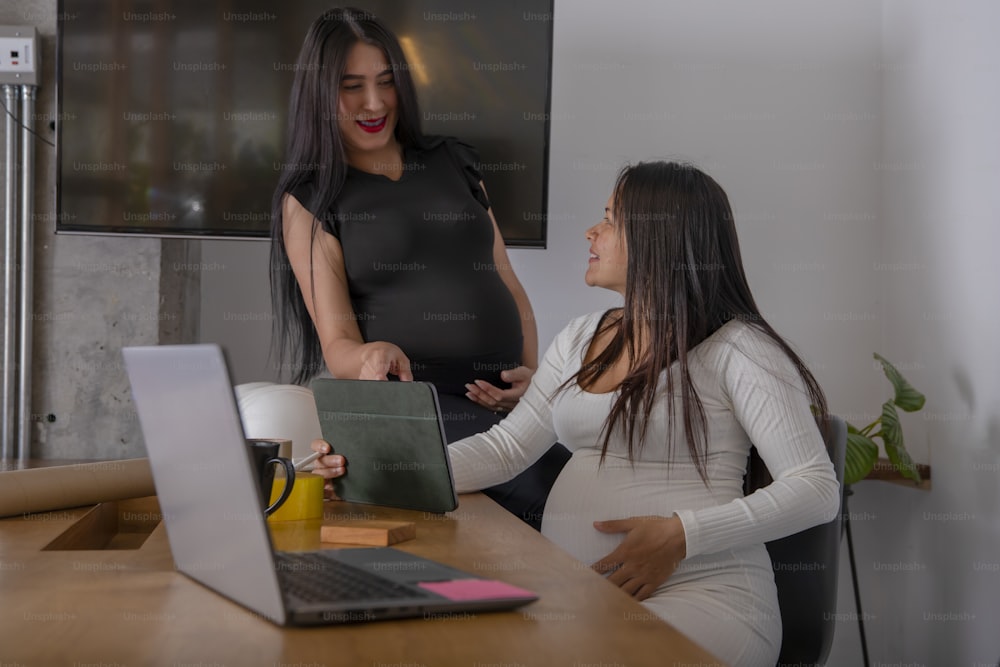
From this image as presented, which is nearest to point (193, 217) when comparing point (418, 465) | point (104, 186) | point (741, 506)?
point (104, 186)

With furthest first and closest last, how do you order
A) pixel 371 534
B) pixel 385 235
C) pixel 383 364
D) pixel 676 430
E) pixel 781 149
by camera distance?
pixel 781 149
pixel 385 235
pixel 383 364
pixel 676 430
pixel 371 534

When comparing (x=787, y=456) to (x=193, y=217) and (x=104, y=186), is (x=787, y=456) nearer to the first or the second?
(x=193, y=217)

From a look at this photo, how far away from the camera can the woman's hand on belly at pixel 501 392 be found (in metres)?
2.14

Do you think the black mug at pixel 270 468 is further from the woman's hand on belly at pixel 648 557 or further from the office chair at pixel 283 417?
the woman's hand on belly at pixel 648 557

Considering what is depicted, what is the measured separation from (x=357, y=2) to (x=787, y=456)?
192cm

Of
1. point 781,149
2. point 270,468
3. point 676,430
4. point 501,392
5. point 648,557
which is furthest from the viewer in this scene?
point 781,149

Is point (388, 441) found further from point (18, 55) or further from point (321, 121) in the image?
point (18, 55)

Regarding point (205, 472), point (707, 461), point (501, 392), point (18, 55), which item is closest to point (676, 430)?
point (707, 461)

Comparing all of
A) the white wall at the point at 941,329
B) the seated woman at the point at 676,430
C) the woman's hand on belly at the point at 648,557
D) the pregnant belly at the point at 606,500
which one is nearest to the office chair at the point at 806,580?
the seated woman at the point at 676,430

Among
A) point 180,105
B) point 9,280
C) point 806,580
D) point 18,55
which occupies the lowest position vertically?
point 806,580

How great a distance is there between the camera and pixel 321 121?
227cm

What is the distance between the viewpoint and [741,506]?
1444 millimetres

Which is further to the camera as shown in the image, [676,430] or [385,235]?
[385,235]

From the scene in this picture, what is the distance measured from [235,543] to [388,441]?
0.62 metres
